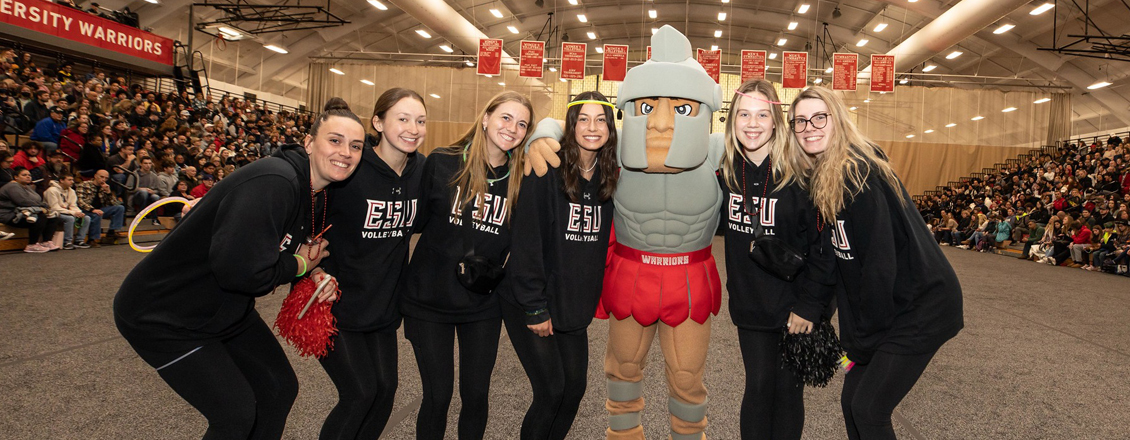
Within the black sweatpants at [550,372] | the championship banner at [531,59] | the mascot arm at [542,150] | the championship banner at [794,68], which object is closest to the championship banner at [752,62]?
the championship banner at [794,68]

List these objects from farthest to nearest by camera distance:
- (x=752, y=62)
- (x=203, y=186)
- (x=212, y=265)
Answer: (x=752, y=62)
(x=203, y=186)
(x=212, y=265)

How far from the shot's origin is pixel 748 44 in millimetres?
24953

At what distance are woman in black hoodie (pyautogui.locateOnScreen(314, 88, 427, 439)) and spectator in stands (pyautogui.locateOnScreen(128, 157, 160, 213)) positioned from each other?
968 cm

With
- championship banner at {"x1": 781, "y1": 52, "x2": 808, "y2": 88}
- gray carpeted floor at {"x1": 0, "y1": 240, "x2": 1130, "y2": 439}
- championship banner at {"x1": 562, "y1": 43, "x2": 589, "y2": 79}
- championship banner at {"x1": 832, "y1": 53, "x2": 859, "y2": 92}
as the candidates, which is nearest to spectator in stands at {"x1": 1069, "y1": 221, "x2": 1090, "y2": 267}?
championship banner at {"x1": 832, "y1": 53, "x2": 859, "y2": 92}

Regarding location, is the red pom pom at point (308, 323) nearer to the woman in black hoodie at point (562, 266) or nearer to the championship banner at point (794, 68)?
the woman in black hoodie at point (562, 266)

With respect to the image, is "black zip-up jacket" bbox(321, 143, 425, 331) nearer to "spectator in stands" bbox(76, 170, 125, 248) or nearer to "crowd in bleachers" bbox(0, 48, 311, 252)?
"crowd in bleachers" bbox(0, 48, 311, 252)

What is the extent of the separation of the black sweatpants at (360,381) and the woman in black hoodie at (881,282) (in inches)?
65.6

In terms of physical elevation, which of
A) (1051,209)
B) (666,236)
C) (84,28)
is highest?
(84,28)

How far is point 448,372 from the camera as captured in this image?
2389mm

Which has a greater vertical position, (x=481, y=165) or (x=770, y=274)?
(x=481, y=165)

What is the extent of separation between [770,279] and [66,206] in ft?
33.1

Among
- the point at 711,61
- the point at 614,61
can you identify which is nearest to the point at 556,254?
the point at 711,61

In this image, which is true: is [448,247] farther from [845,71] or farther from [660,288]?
[845,71]

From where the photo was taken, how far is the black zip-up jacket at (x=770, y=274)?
239 centimetres
